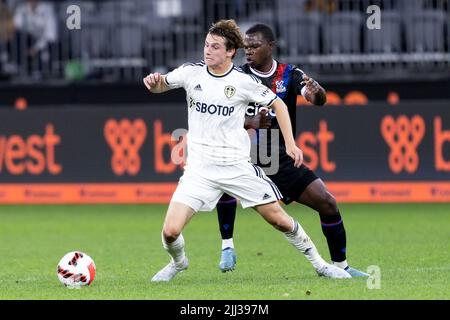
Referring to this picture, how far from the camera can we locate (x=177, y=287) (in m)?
9.48

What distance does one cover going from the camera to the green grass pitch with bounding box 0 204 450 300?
909cm

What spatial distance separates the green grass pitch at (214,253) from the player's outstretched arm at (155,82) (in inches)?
64.4

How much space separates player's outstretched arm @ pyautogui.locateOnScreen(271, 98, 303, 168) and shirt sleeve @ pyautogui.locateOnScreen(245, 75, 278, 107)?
54 mm

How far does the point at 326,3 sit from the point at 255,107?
10057 millimetres

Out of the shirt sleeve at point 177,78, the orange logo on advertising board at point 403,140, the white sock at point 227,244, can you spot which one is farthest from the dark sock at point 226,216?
the orange logo on advertising board at point 403,140

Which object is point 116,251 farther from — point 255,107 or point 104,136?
A: point 104,136

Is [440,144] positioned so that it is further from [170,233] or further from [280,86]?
[170,233]

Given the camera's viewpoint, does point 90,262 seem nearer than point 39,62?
Yes

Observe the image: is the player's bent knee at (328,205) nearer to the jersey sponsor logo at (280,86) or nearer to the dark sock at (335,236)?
the dark sock at (335,236)

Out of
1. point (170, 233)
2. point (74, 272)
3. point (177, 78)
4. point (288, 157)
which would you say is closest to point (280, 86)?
point (288, 157)

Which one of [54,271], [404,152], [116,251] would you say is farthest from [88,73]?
[54,271]

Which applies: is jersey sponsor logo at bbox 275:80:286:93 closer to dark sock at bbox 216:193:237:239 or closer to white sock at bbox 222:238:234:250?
dark sock at bbox 216:193:237:239

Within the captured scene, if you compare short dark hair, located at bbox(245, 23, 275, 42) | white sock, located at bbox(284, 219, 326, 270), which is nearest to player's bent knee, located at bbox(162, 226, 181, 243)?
white sock, located at bbox(284, 219, 326, 270)

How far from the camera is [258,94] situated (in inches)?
378
